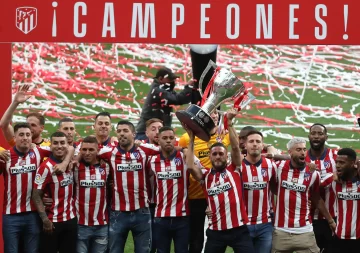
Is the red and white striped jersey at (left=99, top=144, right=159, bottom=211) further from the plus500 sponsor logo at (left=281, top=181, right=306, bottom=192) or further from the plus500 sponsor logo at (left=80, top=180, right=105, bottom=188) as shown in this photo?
the plus500 sponsor logo at (left=281, top=181, right=306, bottom=192)

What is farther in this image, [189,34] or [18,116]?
[18,116]

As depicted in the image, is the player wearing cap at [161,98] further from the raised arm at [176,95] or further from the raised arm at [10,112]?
the raised arm at [10,112]

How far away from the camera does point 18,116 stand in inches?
587

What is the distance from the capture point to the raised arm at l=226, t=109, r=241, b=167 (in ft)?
25.2

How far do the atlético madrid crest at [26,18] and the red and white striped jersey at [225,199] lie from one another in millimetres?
2117

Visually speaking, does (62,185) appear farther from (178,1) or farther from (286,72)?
(286,72)

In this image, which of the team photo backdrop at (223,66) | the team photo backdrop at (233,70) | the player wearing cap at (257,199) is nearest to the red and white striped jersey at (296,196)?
the player wearing cap at (257,199)

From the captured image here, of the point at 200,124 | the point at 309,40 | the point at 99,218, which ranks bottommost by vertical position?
the point at 99,218

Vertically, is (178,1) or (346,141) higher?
(178,1)

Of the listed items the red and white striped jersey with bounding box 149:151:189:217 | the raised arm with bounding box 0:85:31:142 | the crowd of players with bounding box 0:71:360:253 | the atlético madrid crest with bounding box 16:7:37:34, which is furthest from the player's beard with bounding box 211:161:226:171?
the atlético madrid crest with bounding box 16:7:37:34

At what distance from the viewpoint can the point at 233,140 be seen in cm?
777

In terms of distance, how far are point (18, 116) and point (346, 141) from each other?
18.7 ft

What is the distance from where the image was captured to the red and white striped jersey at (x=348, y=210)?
7.90 m

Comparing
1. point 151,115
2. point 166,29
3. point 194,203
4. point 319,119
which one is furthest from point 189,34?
point 319,119
